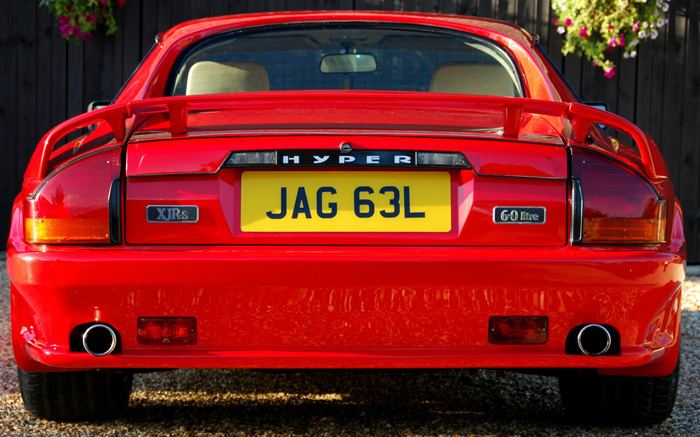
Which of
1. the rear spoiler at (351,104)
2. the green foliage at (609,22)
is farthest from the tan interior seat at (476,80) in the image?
the green foliage at (609,22)

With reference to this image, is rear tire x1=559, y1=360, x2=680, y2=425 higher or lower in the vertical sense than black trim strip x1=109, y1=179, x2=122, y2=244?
lower

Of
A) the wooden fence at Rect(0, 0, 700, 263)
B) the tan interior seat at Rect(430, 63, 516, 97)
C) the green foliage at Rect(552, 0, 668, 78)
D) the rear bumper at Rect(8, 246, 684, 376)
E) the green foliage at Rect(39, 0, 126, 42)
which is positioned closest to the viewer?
the rear bumper at Rect(8, 246, 684, 376)

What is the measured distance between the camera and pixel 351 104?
229 centimetres

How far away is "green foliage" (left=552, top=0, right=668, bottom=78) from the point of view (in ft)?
21.2

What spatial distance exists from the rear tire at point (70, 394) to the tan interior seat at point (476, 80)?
1479mm

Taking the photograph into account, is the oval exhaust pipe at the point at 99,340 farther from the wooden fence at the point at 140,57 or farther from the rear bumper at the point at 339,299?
the wooden fence at the point at 140,57

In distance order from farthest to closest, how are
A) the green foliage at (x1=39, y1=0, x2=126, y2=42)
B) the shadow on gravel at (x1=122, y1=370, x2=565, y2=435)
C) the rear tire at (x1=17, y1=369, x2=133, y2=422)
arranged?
the green foliage at (x1=39, y1=0, x2=126, y2=42) → the shadow on gravel at (x1=122, y1=370, x2=565, y2=435) → the rear tire at (x1=17, y1=369, x2=133, y2=422)

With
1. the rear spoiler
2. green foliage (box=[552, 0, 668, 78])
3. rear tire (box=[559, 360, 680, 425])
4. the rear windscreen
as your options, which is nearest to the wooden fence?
green foliage (box=[552, 0, 668, 78])

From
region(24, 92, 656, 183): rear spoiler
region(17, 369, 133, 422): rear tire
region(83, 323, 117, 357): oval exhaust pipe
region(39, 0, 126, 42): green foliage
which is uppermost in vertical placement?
region(39, 0, 126, 42): green foliage

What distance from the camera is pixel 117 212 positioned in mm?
2162

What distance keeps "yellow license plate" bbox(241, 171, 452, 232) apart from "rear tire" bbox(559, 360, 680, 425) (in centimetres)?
79

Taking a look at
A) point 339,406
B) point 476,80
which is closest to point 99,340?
point 339,406

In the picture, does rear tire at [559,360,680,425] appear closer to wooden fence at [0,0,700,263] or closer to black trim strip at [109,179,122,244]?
black trim strip at [109,179,122,244]

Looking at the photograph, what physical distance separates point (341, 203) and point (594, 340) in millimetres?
743
